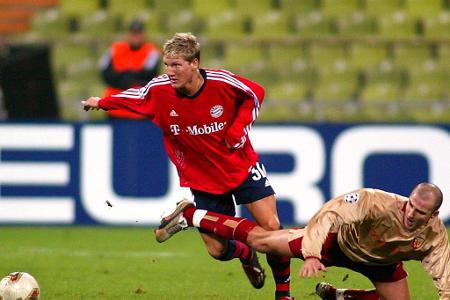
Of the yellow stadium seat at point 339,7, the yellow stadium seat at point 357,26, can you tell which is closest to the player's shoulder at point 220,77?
the yellow stadium seat at point 357,26

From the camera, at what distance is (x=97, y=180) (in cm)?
1261

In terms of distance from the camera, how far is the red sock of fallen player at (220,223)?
7.64 m

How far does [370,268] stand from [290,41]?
826 centimetres

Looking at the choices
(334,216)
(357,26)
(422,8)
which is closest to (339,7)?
(357,26)

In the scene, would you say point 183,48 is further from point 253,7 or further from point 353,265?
point 253,7

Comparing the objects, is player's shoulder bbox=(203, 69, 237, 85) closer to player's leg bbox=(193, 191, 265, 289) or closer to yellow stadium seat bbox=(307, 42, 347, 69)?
player's leg bbox=(193, 191, 265, 289)

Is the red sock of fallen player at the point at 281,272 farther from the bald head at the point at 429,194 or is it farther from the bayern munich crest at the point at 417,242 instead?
the bald head at the point at 429,194

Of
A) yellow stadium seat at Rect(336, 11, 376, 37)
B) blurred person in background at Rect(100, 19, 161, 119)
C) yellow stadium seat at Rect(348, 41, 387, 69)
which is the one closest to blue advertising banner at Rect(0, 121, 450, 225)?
blurred person in background at Rect(100, 19, 161, 119)

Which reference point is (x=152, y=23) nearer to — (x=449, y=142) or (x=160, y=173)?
(x=160, y=173)

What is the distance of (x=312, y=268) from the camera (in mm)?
6359

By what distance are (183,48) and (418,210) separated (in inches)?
82.9

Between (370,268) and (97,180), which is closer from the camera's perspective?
(370,268)

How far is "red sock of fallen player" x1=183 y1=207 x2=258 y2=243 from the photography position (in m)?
7.64

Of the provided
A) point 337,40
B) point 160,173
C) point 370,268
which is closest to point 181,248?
point 160,173
